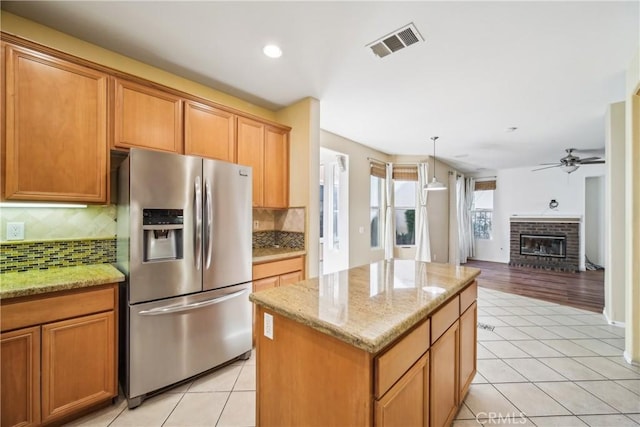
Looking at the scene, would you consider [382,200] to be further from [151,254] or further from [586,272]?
[586,272]

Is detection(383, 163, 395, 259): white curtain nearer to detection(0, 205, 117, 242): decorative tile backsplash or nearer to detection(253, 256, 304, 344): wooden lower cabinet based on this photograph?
detection(253, 256, 304, 344): wooden lower cabinet

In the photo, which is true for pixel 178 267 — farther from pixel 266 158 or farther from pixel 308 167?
pixel 308 167

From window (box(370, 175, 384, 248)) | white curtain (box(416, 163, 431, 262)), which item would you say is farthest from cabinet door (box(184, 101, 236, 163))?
white curtain (box(416, 163, 431, 262))

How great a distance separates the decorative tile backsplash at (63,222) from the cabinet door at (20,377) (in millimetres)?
764

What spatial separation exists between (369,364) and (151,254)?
67.2 inches

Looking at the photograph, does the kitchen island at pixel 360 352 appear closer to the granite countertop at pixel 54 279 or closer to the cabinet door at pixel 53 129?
the granite countertop at pixel 54 279

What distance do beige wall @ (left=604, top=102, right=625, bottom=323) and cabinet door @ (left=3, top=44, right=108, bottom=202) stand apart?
5.09m

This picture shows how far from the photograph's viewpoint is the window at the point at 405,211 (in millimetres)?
5906

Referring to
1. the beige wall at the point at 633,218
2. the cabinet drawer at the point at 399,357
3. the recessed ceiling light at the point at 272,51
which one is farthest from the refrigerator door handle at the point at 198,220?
the beige wall at the point at 633,218

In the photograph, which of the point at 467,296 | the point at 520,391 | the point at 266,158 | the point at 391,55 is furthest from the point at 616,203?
the point at 266,158

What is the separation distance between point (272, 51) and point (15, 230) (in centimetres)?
223

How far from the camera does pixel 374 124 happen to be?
154 inches

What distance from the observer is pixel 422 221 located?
569 centimetres

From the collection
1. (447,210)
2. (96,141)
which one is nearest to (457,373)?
(96,141)
